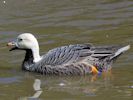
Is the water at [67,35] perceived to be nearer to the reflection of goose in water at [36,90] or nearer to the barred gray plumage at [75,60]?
the reflection of goose in water at [36,90]

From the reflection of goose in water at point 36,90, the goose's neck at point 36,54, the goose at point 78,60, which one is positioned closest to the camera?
the reflection of goose in water at point 36,90

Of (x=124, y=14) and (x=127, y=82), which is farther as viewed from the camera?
(x=124, y=14)

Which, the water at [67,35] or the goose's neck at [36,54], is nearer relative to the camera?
the water at [67,35]

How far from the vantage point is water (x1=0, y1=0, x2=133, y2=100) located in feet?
40.5

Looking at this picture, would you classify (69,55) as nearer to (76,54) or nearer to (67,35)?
(76,54)

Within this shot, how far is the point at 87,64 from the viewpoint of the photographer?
13.9m

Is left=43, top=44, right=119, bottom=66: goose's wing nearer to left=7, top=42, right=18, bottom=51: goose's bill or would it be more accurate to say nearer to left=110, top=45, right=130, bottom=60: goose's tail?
left=110, top=45, right=130, bottom=60: goose's tail

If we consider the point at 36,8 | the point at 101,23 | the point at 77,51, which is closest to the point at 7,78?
the point at 77,51

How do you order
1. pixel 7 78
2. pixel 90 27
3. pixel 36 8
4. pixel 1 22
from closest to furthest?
pixel 7 78 < pixel 90 27 < pixel 1 22 < pixel 36 8

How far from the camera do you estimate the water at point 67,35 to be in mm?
12338

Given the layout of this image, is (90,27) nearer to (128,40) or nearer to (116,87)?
(128,40)

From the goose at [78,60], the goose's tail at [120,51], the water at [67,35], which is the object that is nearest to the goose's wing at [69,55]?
the goose at [78,60]

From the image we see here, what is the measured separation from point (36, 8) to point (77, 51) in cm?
629

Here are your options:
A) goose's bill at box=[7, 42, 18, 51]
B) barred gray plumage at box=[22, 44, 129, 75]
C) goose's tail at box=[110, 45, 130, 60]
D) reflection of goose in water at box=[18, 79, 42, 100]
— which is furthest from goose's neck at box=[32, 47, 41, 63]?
goose's tail at box=[110, 45, 130, 60]
